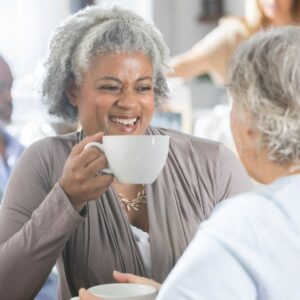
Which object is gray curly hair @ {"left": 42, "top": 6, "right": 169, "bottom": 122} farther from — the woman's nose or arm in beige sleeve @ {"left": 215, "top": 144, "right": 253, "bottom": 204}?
arm in beige sleeve @ {"left": 215, "top": 144, "right": 253, "bottom": 204}

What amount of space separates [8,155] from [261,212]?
1157mm

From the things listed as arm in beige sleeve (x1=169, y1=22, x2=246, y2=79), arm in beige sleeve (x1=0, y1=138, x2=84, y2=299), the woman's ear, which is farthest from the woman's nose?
arm in beige sleeve (x1=169, y1=22, x2=246, y2=79)

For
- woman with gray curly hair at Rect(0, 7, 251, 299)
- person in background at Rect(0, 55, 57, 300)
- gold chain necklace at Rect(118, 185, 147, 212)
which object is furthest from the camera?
person in background at Rect(0, 55, 57, 300)

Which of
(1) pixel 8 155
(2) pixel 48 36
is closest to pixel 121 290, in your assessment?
(1) pixel 8 155

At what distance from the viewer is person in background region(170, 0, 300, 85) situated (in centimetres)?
265

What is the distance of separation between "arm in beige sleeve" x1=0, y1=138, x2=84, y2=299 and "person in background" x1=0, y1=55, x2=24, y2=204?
0.45 metres

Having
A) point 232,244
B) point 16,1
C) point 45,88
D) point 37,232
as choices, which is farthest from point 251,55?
point 16,1

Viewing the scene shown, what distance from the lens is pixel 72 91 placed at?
1.55m

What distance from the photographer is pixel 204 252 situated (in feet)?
2.76

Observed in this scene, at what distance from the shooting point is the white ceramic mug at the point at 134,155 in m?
1.08

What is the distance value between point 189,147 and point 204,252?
0.72 meters

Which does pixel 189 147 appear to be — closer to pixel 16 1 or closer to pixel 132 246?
pixel 132 246

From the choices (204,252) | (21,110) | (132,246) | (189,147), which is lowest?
(21,110)

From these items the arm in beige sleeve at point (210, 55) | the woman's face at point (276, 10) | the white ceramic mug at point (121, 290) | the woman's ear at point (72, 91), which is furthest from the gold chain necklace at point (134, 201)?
the arm in beige sleeve at point (210, 55)
